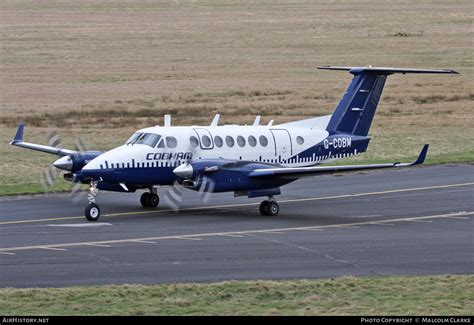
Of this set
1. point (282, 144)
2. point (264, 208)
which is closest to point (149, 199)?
point (264, 208)

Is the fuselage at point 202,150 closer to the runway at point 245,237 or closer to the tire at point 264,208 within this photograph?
the runway at point 245,237

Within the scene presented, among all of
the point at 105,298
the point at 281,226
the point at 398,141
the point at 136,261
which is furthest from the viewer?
the point at 398,141

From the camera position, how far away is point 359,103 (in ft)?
123

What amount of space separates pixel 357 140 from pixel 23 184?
11.5 m

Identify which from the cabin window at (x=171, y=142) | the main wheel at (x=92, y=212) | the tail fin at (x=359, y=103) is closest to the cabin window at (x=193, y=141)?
the cabin window at (x=171, y=142)

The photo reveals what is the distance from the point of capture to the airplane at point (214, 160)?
31.9m

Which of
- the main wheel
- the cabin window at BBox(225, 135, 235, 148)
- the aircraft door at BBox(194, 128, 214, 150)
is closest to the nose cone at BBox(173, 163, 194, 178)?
the aircraft door at BBox(194, 128, 214, 150)

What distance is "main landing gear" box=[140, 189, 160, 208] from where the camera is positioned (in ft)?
112

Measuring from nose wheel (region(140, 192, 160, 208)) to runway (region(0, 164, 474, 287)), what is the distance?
0.58m

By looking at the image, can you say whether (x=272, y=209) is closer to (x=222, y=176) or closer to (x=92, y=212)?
(x=222, y=176)

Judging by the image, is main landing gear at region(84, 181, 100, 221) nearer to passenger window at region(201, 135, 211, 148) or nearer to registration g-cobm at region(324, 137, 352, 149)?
passenger window at region(201, 135, 211, 148)

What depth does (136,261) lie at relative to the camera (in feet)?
80.4

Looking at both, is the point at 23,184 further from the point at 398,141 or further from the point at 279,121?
the point at 279,121
